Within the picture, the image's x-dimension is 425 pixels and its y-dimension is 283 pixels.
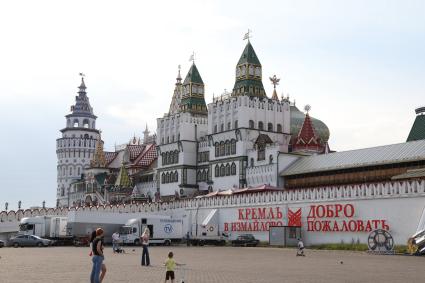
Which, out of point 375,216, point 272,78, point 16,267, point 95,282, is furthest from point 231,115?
point 95,282

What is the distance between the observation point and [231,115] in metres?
81.2

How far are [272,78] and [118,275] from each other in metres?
74.8

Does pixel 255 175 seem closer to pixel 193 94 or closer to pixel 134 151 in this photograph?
pixel 193 94

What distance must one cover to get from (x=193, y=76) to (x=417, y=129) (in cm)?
3483

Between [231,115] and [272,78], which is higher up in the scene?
[272,78]

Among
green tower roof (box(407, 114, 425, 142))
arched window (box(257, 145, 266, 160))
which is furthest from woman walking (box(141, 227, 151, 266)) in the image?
green tower roof (box(407, 114, 425, 142))

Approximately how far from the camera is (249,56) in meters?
84.2

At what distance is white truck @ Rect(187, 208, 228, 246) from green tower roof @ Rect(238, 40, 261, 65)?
2544 centimetres

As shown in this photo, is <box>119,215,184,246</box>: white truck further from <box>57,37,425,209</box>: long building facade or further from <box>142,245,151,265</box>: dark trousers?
<box>142,245,151,265</box>: dark trousers

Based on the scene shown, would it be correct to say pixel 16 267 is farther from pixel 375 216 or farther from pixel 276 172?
pixel 276 172

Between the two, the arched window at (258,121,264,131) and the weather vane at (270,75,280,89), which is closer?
the arched window at (258,121,264,131)

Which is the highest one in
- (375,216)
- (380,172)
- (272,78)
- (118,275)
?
(272,78)

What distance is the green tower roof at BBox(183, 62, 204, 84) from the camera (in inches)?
3671

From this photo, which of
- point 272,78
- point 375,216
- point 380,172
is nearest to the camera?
point 375,216
